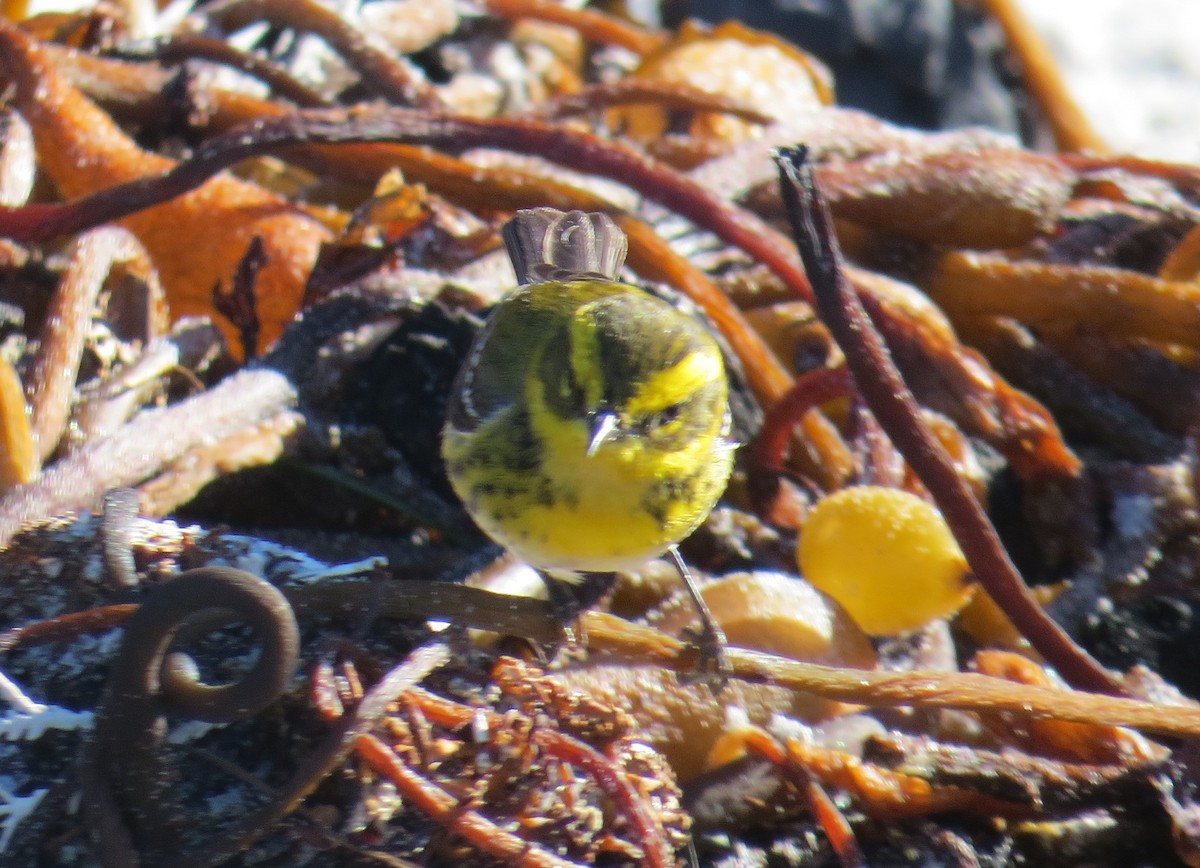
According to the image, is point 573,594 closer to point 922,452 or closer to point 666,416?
point 666,416

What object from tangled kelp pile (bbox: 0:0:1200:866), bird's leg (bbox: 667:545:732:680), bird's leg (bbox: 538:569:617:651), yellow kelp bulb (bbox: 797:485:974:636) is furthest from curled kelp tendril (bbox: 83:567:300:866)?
yellow kelp bulb (bbox: 797:485:974:636)

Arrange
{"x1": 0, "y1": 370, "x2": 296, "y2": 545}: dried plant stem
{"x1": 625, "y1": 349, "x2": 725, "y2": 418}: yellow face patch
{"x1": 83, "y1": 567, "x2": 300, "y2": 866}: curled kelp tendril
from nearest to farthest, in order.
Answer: {"x1": 83, "y1": 567, "x2": 300, "y2": 866}: curled kelp tendril, {"x1": 0, "y1": 370, "x2": 296, "y2": 545}: dried plant stem, {"x1": 625, "y1": 349, "x2": 725, "y2": 418}: yellow face patch

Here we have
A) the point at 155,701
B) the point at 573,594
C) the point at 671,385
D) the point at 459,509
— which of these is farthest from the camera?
the point at 459,509

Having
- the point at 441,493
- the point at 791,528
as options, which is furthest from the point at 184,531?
the point at 791,528

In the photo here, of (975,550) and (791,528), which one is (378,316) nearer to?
(791,528)

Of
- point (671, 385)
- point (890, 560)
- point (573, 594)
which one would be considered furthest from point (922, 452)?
point (573, 594)

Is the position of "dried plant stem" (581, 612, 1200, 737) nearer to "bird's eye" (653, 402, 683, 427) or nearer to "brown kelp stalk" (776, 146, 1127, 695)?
"brown kelp stalk" (776, 146, 1127, 695)
